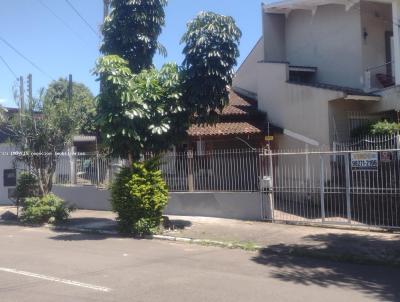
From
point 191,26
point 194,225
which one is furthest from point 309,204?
point 191,26

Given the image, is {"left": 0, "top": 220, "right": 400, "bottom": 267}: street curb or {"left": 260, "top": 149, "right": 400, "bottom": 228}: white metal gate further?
{"left": 260, "top": 149, "right": 400, "bottom": 228}: white metal gate

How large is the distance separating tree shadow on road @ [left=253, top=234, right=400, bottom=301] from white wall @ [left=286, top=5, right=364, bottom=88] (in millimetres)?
8685

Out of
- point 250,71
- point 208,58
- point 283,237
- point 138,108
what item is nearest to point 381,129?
point 283,237

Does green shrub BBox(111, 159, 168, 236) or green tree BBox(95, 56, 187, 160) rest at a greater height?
green tree BBox(95, 56, 187, 160)

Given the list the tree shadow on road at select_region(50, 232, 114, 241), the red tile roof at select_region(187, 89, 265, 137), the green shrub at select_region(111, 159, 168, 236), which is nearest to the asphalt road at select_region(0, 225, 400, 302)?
the tree shadow on road at select_region(50, 232, 114, 241)

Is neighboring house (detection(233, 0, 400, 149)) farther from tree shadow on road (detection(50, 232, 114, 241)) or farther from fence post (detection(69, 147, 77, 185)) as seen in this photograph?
tree shadow on road (detection(50, 232, 114, 241))

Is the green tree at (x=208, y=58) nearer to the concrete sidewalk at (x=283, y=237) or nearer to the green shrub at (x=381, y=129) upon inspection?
the concrete sidewalk at (x=283, y=237)

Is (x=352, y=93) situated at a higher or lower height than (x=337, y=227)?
higher

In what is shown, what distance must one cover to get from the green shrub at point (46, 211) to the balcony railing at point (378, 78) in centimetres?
1116

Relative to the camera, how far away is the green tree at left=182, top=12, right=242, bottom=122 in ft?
44.3

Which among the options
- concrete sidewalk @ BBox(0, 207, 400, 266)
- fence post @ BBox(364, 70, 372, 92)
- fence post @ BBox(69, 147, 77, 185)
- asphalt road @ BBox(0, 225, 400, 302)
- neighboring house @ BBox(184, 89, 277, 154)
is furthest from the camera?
fence post @ BBox(69, 147, 77, 185)

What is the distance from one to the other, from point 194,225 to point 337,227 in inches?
156

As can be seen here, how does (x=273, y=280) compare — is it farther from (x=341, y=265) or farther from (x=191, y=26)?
(x=191, y=26)

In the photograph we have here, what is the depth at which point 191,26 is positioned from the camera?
13812mm
